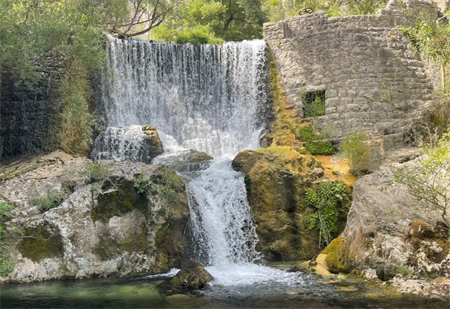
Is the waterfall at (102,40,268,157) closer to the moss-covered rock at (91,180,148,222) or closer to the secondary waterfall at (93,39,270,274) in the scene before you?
the secondary waterfall at (93,39,270,274)

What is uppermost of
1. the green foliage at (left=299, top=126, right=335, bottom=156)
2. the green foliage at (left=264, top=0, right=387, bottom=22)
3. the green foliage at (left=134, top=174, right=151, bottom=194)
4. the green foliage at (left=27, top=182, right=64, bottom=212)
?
the green foliage at (left=264, top=0, right=387, bottom=22)

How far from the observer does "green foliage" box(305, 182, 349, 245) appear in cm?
1048

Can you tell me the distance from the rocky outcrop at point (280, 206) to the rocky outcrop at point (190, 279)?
2.62 m

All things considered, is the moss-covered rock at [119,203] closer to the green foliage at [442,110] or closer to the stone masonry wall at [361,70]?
the stone masonry wall at [361,70]

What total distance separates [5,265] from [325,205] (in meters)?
7.20

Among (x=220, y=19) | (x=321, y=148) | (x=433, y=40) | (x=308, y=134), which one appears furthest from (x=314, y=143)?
(x=220, y=19)

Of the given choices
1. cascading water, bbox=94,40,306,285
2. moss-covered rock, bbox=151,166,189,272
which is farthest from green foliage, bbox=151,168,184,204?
cascading water, bbox=94,40,306,285

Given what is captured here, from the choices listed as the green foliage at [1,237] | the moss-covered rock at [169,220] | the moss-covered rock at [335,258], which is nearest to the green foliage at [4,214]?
the green foliage at [1,237]

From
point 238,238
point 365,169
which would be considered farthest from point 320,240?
point 365,169

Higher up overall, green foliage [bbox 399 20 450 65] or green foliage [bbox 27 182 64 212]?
green foliage [bbox 399 20 450 65]

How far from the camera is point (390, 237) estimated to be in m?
7.75

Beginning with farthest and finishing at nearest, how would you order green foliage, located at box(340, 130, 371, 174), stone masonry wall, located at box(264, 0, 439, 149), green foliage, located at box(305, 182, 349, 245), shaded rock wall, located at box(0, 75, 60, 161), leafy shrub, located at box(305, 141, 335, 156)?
stone masonry wall, located at box(264, 0, 439, 149) → leafy shrub, located at box(305, 141, 335, 156) → shaded rock wall, located at box(0, 75, 60, 161) → green foliage, located at box(340, 130, 371, 174) → green foliage, located at box(305, 182, 349, 245)

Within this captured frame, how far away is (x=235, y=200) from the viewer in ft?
34.5

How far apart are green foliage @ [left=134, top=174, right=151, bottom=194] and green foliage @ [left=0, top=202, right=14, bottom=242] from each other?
254 cm
